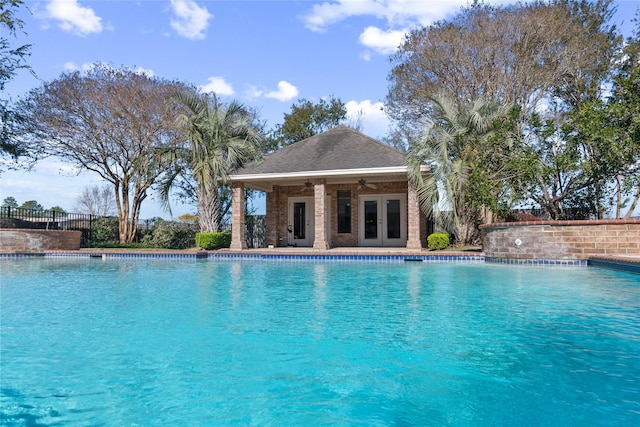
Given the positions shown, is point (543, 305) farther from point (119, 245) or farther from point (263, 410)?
point (119, 245)

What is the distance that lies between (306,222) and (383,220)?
3511 millimetres

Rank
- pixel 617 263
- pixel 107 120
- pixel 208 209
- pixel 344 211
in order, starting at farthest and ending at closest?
pixel 107 120, pixel 344 211, pixel 208 209, pixel 617 263

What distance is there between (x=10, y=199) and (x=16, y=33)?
4029 centimetres

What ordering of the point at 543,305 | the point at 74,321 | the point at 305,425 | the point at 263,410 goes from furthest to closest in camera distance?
the point at 543,305 → the point at 74,321 → the point at 263,410 → the point at 305,425

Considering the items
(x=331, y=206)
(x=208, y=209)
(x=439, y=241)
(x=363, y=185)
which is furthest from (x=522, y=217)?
(x=208, y=209)

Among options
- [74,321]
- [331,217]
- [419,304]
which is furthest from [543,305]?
[331,217]

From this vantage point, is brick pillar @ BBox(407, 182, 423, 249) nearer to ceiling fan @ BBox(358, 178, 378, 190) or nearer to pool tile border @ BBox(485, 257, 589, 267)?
ceiling fan @ BBox(358, 178, 378, 190)

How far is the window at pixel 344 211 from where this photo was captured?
65.9 ft

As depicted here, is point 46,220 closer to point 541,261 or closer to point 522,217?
point 541,261

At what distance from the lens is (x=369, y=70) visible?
23.8m

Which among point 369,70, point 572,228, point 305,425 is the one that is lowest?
point 305,425

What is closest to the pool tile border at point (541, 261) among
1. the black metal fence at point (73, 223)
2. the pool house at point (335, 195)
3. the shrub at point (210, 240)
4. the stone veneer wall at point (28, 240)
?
the pool house at point (335, 195)

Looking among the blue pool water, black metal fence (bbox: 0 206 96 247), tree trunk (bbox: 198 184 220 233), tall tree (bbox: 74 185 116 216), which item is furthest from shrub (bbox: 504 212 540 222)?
tall tree (bbox: 74 185 116 216)

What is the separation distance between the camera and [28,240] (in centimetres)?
1859
